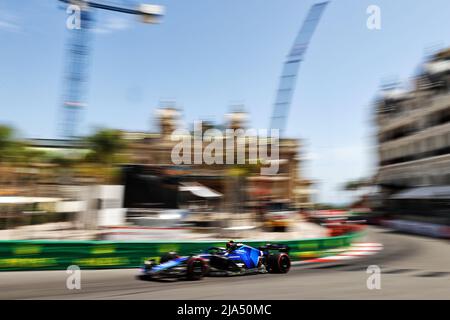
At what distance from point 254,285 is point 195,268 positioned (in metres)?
1.47

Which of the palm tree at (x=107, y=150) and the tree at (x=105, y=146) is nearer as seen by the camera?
the palm tree at (x=107, y=150)

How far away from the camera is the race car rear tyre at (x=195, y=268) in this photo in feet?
30.9

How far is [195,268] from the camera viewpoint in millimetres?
9516

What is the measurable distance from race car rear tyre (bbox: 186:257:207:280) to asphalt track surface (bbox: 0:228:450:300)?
6.8 inches

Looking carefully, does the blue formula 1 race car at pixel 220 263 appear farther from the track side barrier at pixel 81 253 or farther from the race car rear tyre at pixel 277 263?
the track side barrier at pixel 81 253

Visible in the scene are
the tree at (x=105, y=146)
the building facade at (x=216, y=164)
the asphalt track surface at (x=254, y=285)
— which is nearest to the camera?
the asphalt track surface at (x=254, y=285)

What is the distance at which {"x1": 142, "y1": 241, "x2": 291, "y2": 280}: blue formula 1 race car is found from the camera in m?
9.41

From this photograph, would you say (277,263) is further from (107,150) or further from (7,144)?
(7,144)

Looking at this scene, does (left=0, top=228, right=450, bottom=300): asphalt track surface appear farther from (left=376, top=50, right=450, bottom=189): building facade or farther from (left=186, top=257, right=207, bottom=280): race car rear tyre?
(left=376, top=50, right=450, bottom=189): building facade

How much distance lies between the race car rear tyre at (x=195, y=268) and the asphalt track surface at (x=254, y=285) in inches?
Result: 6.8

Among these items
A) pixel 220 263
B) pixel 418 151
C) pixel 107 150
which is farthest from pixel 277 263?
pixel 418 151

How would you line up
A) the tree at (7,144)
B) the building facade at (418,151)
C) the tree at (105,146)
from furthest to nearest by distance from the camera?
the tree at (7,144) < the building facade at (418,151) < the tree at (105,146)

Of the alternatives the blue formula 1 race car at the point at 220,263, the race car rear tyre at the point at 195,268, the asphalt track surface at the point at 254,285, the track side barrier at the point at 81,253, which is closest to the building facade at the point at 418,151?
the asphalt track surface at the point at 254,285
